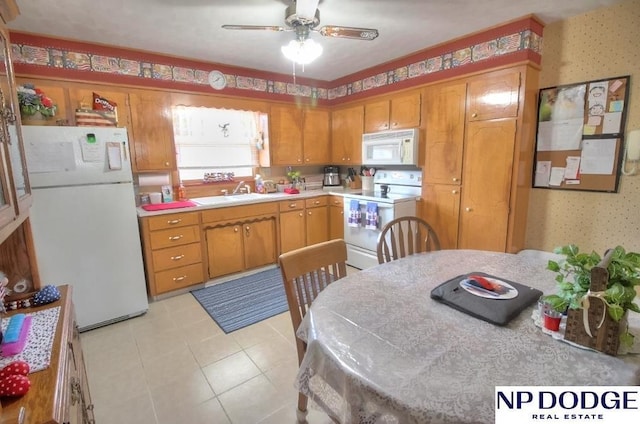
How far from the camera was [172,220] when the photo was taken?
2949mm

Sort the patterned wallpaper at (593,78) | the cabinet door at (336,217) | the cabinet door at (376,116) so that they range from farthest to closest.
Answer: the cabinet door at (336,217) → the cabinet door at (376,116) → the patterned wallpaper at (593,78)

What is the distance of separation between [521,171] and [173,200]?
11.4 ft

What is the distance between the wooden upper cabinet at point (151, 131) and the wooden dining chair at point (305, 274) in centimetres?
246

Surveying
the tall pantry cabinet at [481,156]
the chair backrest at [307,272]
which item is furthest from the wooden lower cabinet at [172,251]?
the tall pantry cabinet at [481,156]

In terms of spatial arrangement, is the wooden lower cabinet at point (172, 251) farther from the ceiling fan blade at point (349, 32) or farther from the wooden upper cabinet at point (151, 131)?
the ceiling fan blade at point (349, 32)

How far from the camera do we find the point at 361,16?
7.75ft

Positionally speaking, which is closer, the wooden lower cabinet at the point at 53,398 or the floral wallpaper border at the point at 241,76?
the wooden lower cabinet at the point at 53,398

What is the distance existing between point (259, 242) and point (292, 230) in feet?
1.47

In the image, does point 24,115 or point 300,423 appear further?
point 24,115

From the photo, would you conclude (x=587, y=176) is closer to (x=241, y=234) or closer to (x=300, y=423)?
(x=300, y=423)

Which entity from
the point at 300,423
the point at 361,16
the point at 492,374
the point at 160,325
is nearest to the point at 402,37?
the point at 361,16

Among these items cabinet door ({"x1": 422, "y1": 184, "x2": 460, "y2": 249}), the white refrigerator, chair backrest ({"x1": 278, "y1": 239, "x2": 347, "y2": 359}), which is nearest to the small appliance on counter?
cabinet door ({"x1": 422, "y1": 184, "x2": 460, "y2": 249})

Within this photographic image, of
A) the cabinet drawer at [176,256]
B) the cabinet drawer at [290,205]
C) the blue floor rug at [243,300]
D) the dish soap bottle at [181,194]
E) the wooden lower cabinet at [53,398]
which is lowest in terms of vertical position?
the blue floor rug at [243,300]

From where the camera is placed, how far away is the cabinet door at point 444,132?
2.95m
